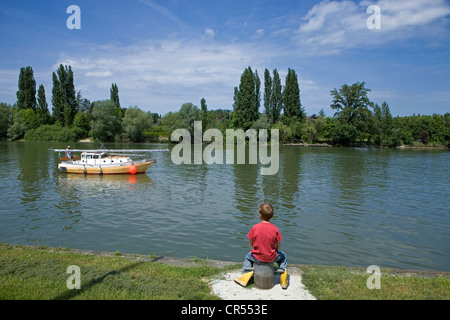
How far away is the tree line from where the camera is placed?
10031 cm

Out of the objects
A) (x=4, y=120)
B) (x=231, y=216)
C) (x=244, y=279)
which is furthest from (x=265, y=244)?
(x=4, y=120)

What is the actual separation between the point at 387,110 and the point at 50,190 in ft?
380

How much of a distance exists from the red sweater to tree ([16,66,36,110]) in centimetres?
12520

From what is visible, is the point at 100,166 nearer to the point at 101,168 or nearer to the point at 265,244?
the point at 101,168

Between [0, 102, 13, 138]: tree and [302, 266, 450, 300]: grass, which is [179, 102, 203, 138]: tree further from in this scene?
[302, 266, 450, 300]: grass

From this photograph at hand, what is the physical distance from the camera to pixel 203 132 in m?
102

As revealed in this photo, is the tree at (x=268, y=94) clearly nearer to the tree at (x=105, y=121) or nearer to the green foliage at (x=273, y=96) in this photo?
the green foliage at (x=273, y=96)

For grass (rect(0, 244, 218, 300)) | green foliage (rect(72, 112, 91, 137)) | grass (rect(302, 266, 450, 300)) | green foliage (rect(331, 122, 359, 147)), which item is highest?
green foliage (rect(72, 112, 91, 137))

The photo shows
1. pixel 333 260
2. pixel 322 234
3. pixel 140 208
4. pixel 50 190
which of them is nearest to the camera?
pixel 333 260

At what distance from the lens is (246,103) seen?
99.9m

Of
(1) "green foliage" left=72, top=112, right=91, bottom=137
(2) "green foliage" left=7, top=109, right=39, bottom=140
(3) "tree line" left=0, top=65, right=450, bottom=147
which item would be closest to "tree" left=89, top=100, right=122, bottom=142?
(3) "tree line" left=0, top=65, right=450, bottom=147
